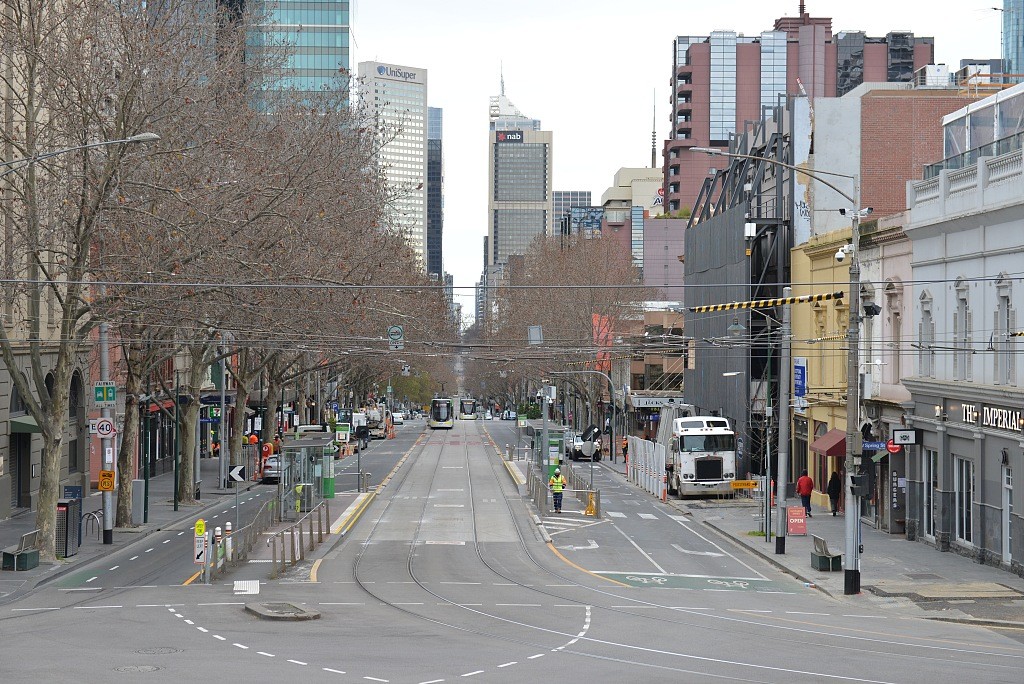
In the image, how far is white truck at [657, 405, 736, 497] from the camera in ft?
177

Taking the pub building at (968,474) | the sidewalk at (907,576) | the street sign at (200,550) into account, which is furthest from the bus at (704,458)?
the street sign at (200,550)

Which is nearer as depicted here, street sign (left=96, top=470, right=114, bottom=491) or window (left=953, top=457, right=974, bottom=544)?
window (left=953, top=457, right=974, bottom=544)

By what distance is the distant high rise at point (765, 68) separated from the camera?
431 ft

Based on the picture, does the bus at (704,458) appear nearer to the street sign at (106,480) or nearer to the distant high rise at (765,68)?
the street sign at (106,480)

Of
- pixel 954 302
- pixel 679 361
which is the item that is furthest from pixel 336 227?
pixel 679 361

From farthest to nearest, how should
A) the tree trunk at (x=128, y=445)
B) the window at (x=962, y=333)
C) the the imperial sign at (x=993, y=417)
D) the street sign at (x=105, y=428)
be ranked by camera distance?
1. the tree trunk at (x=128, y=445)
2. the street sign at (x=105, y=428)
3. the window at (x=962, y=333)
4. the the imperial sign at (x=993, y=417)

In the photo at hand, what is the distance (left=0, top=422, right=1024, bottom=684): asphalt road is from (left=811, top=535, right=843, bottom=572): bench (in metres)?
1.05

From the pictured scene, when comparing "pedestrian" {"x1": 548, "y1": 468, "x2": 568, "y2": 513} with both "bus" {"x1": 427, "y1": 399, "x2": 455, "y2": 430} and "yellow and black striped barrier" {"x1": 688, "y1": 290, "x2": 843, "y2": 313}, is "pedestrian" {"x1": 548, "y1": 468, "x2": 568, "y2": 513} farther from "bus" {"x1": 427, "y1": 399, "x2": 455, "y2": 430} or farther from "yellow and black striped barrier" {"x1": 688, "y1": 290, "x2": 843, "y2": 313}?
"bus" {"x1": 427, "y1": 399, "x2": 455, "y2": 430}

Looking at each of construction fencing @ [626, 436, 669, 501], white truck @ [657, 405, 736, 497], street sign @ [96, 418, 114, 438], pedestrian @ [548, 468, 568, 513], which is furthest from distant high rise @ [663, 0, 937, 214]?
street sign @ [96, 418, 114, 438]

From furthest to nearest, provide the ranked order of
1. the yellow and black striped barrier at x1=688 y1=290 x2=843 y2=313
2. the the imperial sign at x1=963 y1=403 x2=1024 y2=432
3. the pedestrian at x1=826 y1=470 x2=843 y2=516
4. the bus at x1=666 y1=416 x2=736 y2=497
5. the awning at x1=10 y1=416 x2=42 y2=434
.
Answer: the bus at x1=666 y1=416 x2=736 y2=497 < the pedestrian at x1=826 y1=470 x2=843 y2=516 < the awning at x1=10 y1=416 x2=42 y2=434 < the yellow and black striped barrier at x1=688 y1=290 x2=843 y2=313 < the the imperial sign at x1=963 y1=403 x2=1024 y2=432

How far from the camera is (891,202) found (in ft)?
180

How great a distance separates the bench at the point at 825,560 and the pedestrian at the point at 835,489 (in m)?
13.9

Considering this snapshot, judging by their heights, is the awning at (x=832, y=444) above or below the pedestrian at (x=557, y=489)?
above

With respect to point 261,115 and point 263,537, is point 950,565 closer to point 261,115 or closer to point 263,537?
point 263,537
